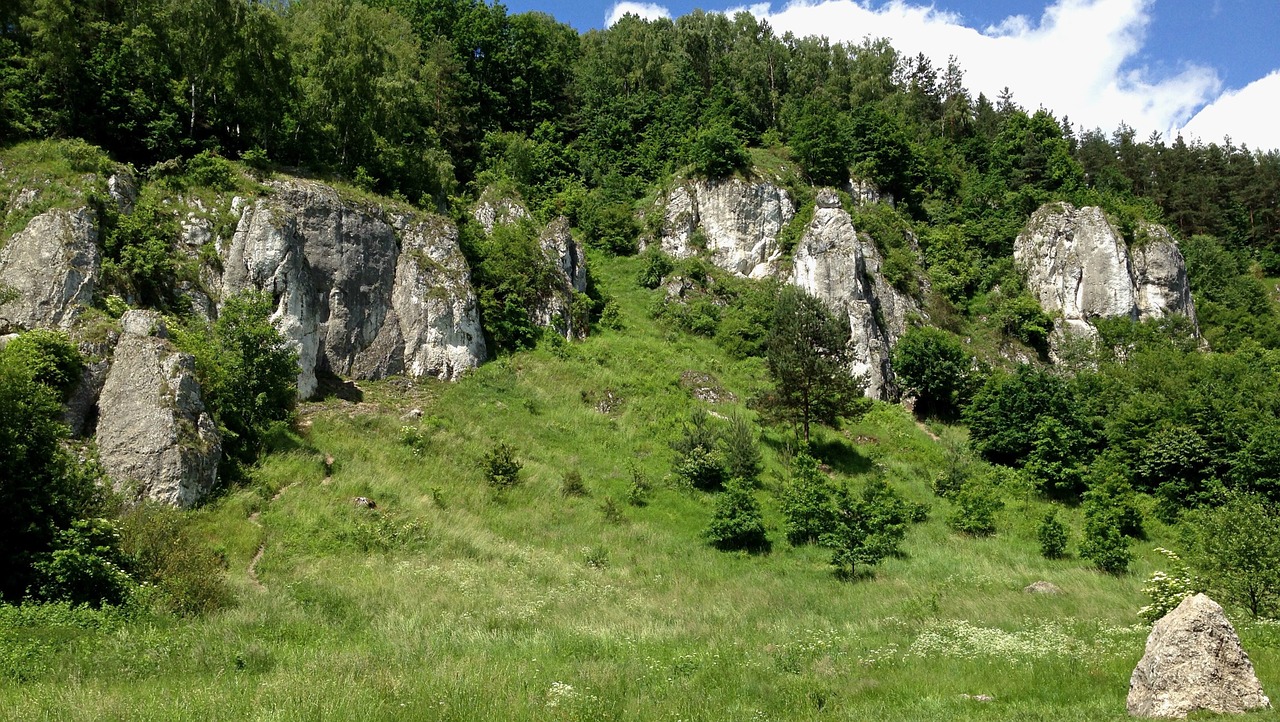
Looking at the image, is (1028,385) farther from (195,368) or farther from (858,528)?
(195,368)

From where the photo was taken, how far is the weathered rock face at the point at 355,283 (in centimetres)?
3027

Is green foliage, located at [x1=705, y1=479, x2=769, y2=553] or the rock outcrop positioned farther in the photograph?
the rock outcrop

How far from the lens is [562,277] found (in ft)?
141

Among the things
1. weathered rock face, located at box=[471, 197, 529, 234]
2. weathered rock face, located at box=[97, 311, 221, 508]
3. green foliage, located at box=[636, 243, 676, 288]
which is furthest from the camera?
green foliage, located at box=[636, 243, 676, 288]

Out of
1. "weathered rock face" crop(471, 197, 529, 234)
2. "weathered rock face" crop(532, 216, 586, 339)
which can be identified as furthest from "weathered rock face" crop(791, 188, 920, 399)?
"weathered rock face" crop(471, 197, 529, 234)

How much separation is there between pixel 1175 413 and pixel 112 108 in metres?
54.4

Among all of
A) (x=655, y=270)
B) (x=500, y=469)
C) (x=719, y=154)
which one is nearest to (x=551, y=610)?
(x=500, y=469)

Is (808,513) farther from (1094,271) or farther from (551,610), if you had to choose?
(1094,271)

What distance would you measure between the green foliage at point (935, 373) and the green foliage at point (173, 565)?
1529 inches

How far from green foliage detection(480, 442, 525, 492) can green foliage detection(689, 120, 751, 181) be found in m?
35.7

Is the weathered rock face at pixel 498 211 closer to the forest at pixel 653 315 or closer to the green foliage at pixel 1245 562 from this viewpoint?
the forest at pixel 653 315

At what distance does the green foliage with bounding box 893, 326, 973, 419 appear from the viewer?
142 ft

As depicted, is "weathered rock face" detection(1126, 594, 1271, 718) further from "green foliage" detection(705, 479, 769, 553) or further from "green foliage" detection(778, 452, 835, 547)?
"green foliage" detection(778, 452, 835, 547)

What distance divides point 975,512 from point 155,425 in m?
29.6
